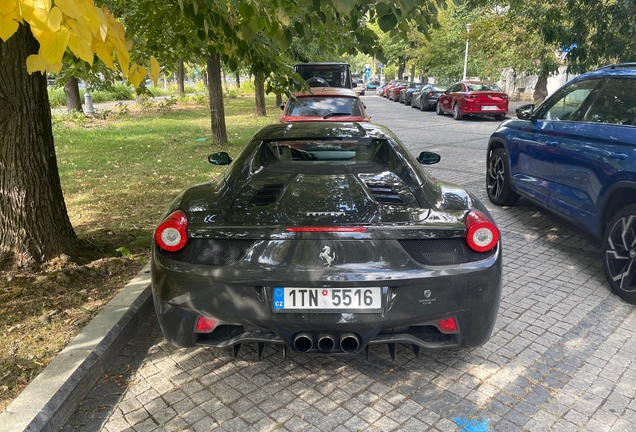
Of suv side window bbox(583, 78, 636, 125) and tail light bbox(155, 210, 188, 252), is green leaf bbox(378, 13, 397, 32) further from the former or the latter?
suv side window bbox(583, 78, 636, 125)

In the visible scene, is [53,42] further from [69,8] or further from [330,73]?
[330,73]

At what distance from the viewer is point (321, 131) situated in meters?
3.90

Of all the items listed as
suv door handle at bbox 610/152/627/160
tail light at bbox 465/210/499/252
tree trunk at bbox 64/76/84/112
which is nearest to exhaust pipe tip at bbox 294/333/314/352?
tail light at bbox 465/210/499/252

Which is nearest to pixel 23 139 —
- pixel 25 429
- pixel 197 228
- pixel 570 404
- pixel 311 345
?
pixel 197 228

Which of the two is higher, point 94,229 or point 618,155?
point 618,155

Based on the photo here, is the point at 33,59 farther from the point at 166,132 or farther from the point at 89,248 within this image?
the point at 166,132

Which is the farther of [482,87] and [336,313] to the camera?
[482,87]

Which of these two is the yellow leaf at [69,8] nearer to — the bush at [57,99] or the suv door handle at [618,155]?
the suv door handle at [618,155]

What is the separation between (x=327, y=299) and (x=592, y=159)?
3168 mm

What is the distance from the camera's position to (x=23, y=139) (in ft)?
13.4

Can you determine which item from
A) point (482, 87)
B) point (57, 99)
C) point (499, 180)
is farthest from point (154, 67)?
point (57, 99)

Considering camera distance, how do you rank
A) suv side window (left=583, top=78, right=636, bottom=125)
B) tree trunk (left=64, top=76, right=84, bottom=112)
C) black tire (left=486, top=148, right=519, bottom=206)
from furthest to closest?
tree trunk (left=64, top=76, right=84, bottom=112)
black tire (left=486, top=148, right=519, bottom=206)
suv side window (left=583, top=78, right=636, bottom=125)

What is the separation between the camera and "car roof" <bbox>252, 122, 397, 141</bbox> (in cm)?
380

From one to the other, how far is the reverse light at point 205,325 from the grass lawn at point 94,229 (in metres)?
1.05
